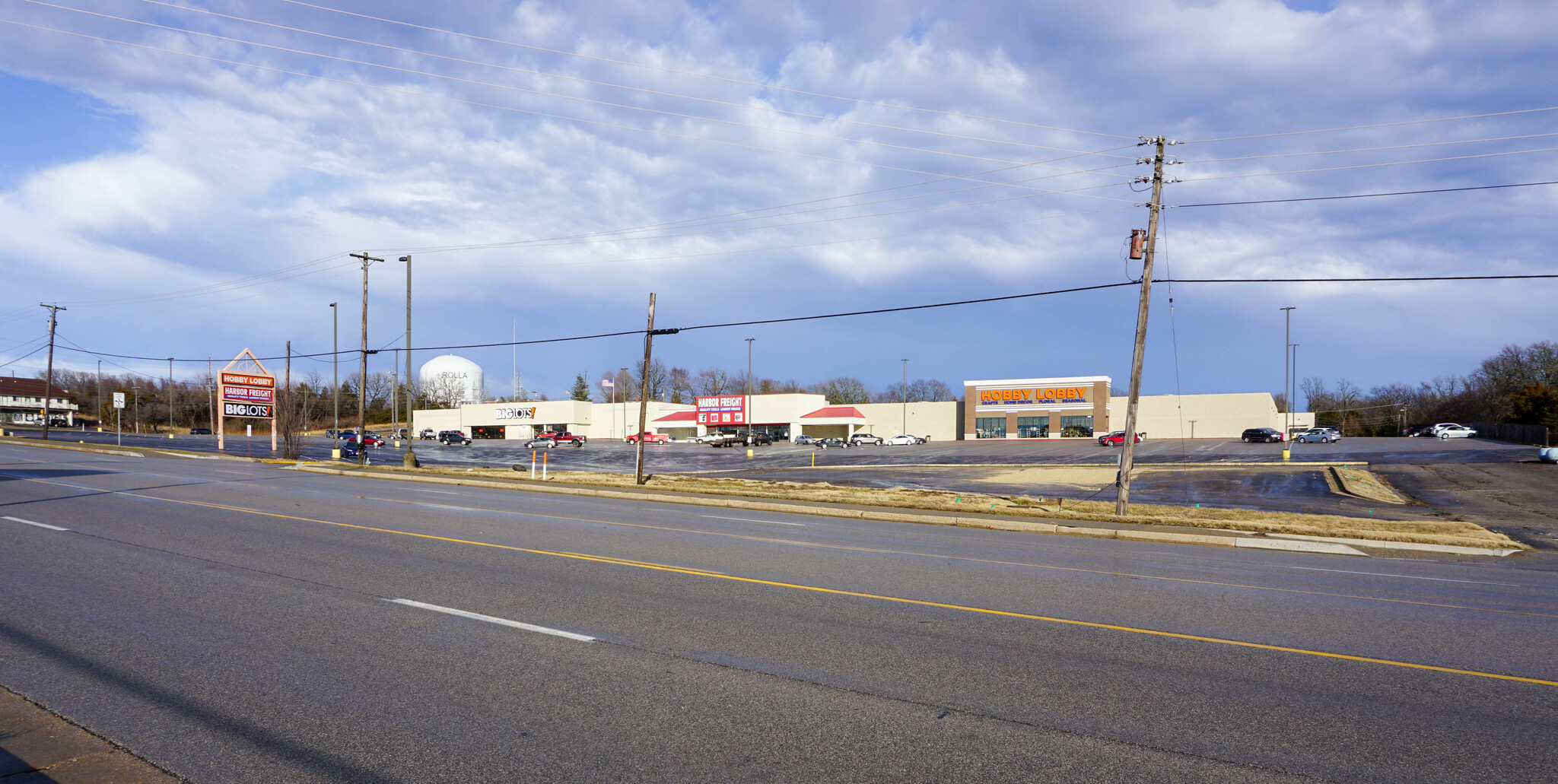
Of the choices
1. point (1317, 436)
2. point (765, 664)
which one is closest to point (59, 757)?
point (765, 664)

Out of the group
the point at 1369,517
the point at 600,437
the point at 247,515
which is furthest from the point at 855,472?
the point at 600,437

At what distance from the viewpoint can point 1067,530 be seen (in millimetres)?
18453

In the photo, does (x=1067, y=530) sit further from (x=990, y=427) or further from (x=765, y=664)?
(x=990, y=427)

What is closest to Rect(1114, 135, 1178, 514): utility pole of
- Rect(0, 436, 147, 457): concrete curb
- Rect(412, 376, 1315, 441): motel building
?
Rect(0, 436, 147, 457): concrete curb

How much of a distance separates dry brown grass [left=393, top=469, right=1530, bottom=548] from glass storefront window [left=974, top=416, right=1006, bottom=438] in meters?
63.1

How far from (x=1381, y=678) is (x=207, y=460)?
2051 inches

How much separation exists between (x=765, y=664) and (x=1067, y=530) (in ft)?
45.9

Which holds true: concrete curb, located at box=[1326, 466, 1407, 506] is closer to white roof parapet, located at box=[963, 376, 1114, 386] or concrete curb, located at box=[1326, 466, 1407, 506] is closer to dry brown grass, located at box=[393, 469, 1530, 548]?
dry brown grass, located at box=[393, 469, 1530, 548]

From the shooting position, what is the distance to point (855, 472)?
1667 inches

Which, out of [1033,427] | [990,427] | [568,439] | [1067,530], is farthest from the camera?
[990,427]

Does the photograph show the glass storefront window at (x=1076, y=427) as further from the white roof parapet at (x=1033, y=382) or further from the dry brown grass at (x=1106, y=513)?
the dry brown grass at (x=1106, y=513)

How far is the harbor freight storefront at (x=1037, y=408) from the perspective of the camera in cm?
8519

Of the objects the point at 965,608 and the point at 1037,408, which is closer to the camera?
the point at 965,608

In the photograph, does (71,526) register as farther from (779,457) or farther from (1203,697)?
(779,457)
